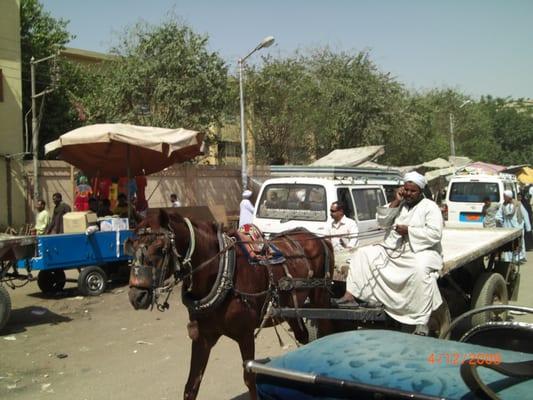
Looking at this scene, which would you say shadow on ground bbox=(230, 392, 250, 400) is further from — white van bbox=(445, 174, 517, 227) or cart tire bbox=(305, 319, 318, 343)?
white van bbox=(445, 174, 517, 227)

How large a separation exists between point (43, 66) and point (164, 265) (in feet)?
79.0

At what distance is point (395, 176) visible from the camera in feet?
54.2

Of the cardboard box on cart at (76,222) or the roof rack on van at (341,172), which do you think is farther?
the roof rack on van at (341,172)

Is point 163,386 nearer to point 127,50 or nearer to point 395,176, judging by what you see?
point 395,176

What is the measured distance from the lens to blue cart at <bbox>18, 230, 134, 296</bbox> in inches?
373

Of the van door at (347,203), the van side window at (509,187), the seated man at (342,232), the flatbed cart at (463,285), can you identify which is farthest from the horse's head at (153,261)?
the van side window at (509,187)

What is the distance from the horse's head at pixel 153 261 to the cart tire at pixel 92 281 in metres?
6.67

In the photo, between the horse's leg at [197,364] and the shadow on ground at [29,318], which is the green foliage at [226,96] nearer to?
the shadow on ground at [29,318]

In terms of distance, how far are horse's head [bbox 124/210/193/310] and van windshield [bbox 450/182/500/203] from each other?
575 inches

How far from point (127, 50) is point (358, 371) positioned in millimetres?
20706

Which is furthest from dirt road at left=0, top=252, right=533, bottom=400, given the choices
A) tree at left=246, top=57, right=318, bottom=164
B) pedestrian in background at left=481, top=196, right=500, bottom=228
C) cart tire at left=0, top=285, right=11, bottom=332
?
tree at left=246, top=57, right=318, bottom=164

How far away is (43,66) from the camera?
25.0 m

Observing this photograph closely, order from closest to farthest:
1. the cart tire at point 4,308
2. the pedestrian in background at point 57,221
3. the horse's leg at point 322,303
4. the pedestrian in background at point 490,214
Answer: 1. the horse's leg at point 322,303
2. the cart tire at point 4,308
3. the pedestrian in background at point 57,221
4. the pedestrian in background at point 490,214
